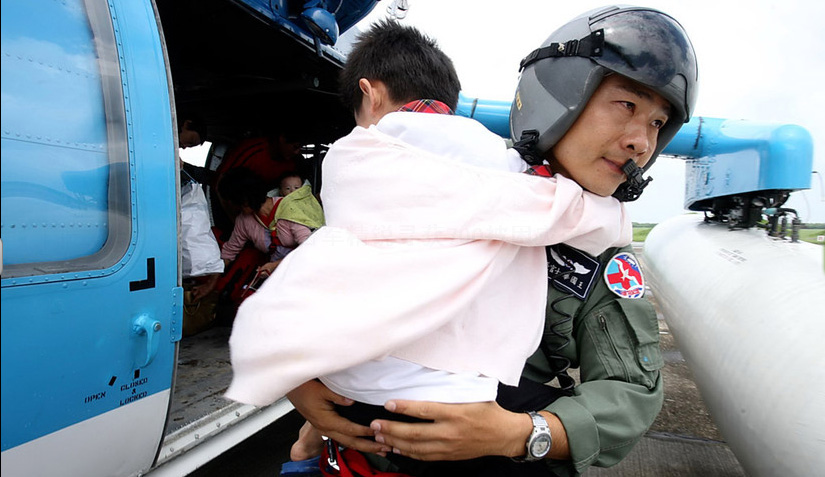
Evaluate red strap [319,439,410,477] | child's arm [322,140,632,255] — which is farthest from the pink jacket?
red strap [319,439,410,477]

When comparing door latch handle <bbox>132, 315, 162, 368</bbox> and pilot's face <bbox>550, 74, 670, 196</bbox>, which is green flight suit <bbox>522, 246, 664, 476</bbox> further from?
door latch handle <bbox>132, 315, 162, 368</bbox>

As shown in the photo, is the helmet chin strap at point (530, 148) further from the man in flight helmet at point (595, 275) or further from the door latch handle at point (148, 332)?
the door latch handle at point (148, 332)

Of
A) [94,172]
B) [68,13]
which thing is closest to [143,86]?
[68,13]

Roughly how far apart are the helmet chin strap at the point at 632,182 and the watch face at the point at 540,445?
1.99 ft

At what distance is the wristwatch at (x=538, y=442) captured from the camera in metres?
0.87

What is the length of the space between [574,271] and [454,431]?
530 mm

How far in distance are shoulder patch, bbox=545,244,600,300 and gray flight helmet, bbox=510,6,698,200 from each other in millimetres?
283

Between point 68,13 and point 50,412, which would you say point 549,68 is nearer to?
point 68,13

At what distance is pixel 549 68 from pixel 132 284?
1.58m

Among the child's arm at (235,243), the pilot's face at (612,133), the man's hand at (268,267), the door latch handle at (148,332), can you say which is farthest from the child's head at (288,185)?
the pilot's face at (612,133)

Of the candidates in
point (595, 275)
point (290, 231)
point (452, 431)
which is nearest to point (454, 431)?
point (452, 431)

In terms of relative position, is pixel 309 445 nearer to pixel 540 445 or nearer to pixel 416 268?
pixel 540 445

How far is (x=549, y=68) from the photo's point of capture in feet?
3.67

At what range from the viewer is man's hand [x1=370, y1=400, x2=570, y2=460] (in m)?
0.78
